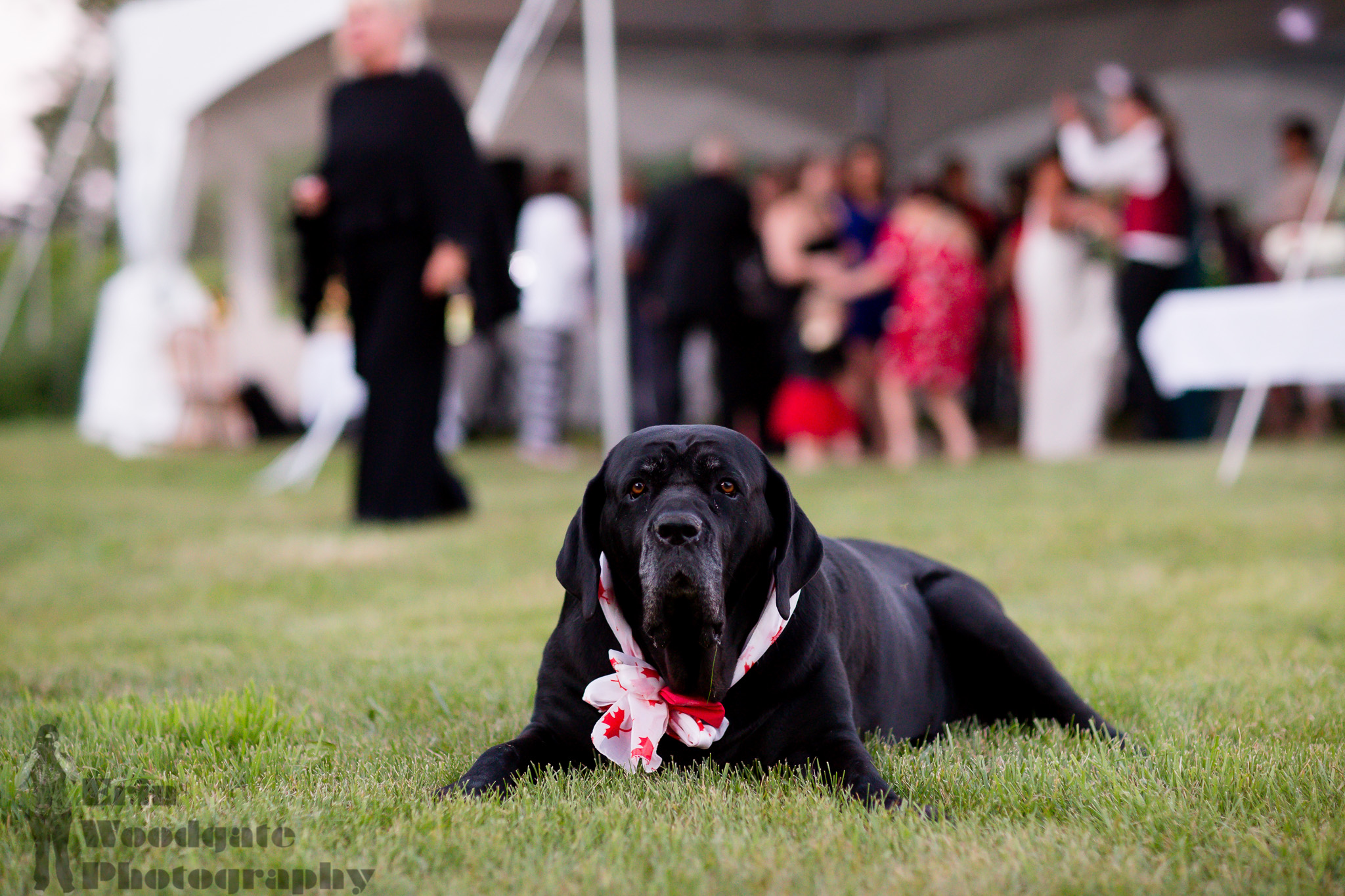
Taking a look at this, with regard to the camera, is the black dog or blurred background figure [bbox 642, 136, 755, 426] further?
blurred background figure [bbox 642, 136, 755, 426]

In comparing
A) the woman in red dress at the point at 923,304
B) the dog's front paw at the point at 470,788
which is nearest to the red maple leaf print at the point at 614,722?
the dog's front paw at the point at 470,788

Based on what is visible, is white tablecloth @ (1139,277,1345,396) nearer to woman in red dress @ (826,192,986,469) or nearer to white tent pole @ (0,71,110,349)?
woman in red dress @ (826,192,986,469)

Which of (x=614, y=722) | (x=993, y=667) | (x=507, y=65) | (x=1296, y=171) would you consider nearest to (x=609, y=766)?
(x=614, y=722)

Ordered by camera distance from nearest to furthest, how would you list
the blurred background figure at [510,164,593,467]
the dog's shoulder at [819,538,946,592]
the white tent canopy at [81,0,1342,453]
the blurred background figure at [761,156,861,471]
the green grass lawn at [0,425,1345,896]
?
1. the green grass lawn at [0,425,1345,896]
2. the dog's shoulder at [819,538,946,592]
3. the blurred background figure at [761,156,861,471]
4. the blurred background figure at [510,164,593,467]
5. the white tent canopy at [81,0,1342,453]

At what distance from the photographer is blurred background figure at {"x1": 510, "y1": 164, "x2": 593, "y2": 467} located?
471 inches

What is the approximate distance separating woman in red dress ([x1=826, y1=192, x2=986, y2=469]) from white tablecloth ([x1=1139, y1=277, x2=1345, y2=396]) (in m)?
2.39

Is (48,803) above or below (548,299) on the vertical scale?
below

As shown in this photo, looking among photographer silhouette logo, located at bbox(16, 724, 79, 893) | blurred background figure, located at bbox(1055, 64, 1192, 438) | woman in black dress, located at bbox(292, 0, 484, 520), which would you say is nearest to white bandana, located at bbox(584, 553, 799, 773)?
photographer silhouette logo, located at bbox(16, 724, 79, 893)

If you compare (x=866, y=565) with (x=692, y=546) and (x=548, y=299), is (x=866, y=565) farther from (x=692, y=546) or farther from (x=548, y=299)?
(x=548, y=299)

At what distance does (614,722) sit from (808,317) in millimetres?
8255

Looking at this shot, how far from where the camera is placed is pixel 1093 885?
6.32 ft

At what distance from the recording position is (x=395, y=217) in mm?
6789

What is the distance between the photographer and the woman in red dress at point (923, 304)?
Answer: 1023cm
